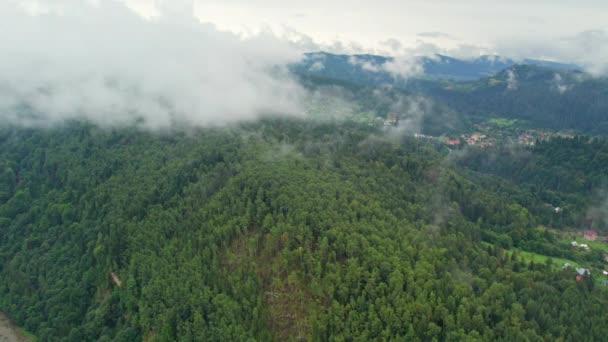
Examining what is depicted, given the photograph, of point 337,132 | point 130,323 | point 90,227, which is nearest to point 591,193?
point 337,132

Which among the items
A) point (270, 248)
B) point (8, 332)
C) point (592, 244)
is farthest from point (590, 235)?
point (8, 332)

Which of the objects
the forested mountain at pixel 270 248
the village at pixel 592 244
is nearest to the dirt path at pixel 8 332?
the forested mountain at pixel 270 248

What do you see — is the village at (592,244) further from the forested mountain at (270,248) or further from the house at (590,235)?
the forested mountain at (270,248)

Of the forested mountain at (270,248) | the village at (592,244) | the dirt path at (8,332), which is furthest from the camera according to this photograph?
the village at (592,244)

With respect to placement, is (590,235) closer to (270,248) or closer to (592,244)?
(592,244)

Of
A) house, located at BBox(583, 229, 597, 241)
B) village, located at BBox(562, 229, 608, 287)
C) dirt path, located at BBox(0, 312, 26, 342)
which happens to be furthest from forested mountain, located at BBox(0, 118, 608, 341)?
house, located at BBox(583, 229, 597, 241)

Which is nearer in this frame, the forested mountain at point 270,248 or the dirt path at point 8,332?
the forested mountain at point 270,248
